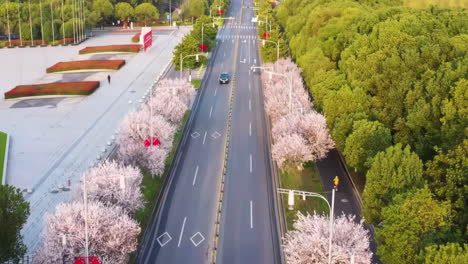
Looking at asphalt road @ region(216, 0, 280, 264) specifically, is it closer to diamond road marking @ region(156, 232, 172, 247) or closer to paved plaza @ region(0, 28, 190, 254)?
diamond road marking @ region(156, 232, 172, 247)

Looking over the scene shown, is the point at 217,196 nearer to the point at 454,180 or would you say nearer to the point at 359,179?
the point at 359,179

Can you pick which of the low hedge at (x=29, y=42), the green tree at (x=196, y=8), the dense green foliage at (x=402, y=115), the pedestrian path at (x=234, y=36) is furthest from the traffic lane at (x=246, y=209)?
the green tree at (x=196, y=8)

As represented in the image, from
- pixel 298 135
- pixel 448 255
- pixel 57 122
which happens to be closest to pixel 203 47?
pixel 57 122

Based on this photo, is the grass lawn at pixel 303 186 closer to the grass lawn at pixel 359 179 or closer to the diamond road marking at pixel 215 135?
the grass lawn at pixel 359 179

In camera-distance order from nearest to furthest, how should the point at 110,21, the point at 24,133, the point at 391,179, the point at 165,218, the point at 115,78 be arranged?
the point at 391,179 < the point at 165,218 < the point at 24,133 < the point at 115,78 < the point at 110,21

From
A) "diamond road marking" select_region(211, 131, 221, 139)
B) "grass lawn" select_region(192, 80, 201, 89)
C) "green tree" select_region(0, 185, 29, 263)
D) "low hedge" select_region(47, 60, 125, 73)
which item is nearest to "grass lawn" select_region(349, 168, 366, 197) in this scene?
"diamond road marking" select_region(211, 131, 221, 139)

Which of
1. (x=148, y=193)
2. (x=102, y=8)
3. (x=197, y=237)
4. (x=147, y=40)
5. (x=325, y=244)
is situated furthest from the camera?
(x=102, y=8)

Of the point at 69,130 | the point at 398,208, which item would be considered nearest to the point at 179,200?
the point at 398,208

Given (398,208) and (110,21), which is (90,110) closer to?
(398,208)
